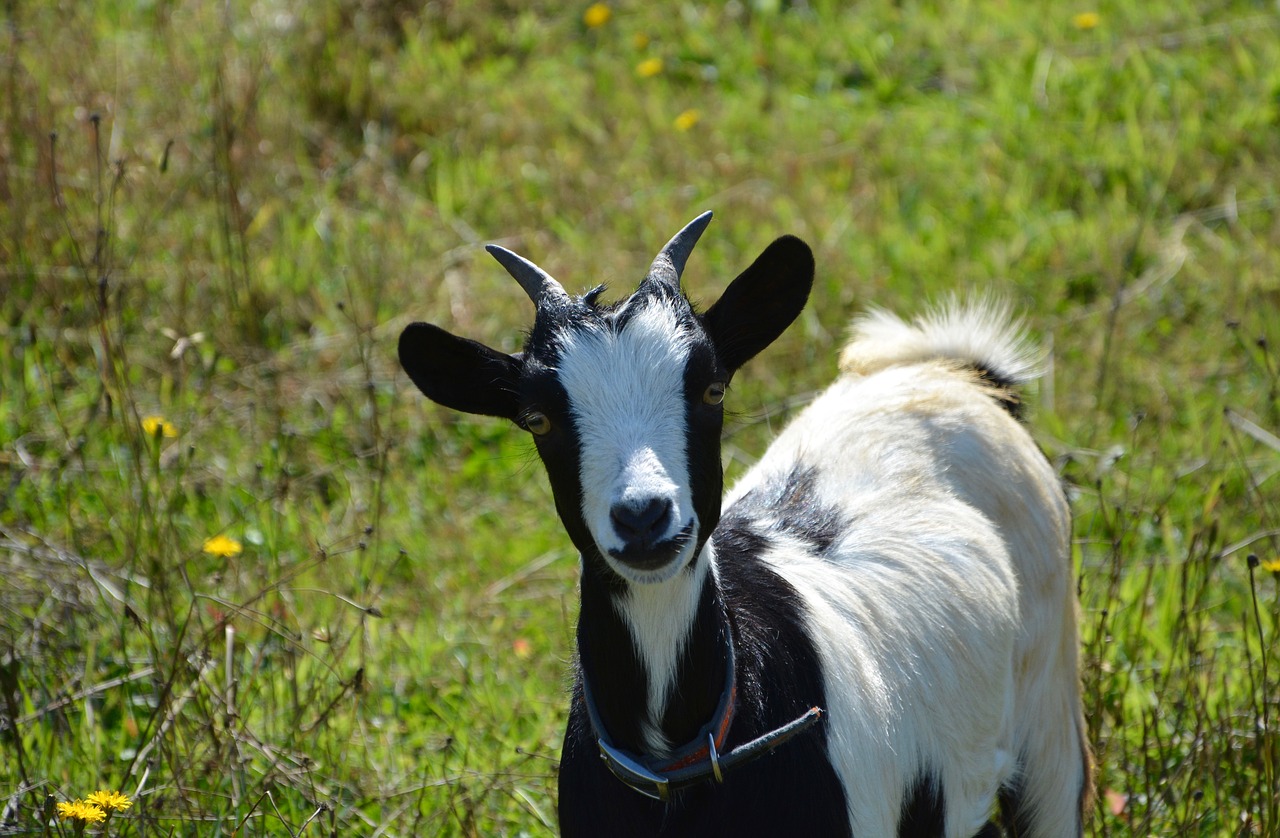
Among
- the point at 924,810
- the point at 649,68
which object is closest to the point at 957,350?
the point at 924,810

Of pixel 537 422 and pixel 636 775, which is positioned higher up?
pixel 537 422

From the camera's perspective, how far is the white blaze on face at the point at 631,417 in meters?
2.32

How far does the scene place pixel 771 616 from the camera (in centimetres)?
270

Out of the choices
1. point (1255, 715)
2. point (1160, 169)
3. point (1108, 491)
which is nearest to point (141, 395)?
point (1108, 491)

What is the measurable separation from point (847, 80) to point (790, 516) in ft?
14.2

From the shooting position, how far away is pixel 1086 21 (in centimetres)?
667

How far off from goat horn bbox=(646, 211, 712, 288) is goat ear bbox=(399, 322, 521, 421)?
0.33 m

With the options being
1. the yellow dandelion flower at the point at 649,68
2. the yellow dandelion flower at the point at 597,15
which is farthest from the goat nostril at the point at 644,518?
the yellow dandelion flower at the point at 597,15

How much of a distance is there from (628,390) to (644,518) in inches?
11.8

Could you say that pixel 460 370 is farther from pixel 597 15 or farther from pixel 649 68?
pixel 597 15

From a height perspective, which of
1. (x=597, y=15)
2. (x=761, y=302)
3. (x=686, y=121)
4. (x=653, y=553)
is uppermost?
(x=597, y=15)

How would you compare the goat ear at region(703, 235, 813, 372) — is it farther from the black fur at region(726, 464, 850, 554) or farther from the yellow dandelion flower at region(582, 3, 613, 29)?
the yellow dandelion flower at region(582, 3, 613, 29)

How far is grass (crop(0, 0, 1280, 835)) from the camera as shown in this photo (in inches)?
137

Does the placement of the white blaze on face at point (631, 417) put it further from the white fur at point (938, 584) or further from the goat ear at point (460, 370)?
the white fur at point (938, 584)
